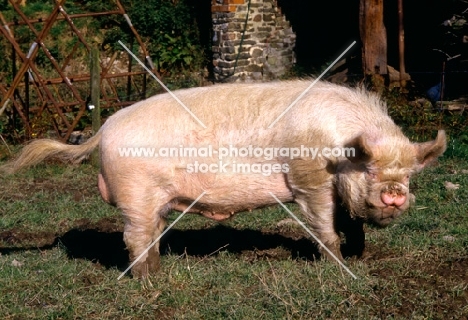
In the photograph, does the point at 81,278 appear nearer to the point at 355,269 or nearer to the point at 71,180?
the point at 355,269

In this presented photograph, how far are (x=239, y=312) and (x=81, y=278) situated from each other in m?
1.31

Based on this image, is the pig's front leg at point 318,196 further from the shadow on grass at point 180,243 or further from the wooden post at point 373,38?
Answer: the wooden post at point 373,38

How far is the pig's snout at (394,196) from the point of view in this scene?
15.2 ft

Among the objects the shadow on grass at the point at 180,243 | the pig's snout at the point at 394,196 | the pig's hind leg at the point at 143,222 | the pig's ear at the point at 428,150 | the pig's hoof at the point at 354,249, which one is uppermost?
the pig's ear at the point at 428,150

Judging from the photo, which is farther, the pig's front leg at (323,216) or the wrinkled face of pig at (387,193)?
the pig's front leg at (323,216)

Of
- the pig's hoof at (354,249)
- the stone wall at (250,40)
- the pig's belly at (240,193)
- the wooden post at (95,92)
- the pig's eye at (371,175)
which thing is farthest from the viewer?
the stone wall at (250,40)

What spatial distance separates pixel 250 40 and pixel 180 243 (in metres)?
8.54

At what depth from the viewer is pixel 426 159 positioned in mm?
4805

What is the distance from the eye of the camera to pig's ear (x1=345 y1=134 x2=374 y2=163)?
454 cm

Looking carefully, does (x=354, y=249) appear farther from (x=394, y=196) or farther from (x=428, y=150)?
(x=428, y=150)

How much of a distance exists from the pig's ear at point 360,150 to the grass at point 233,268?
0.70 metres

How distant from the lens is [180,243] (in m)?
6.09

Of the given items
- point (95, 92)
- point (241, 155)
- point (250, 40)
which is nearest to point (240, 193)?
point (241, 155)

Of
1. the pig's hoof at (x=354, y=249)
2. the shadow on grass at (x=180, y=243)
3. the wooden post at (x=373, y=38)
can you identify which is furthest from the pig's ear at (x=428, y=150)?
the wooden post at (x=373, y=38)
